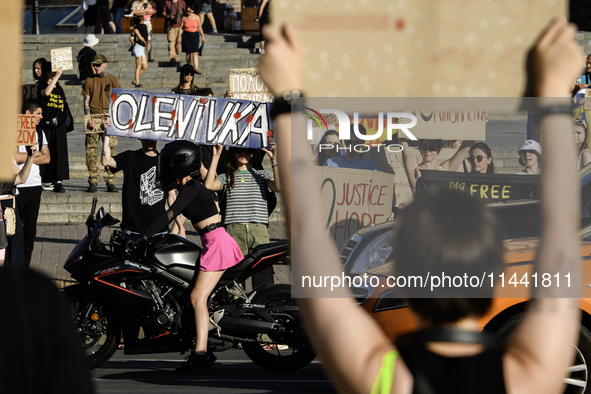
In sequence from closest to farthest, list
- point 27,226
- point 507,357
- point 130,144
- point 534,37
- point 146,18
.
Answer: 1. point 507,357
2. point 534,37
3. point 27,226
4. point 130,144
5. point 146,18

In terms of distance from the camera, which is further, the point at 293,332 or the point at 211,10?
the point at 211,10

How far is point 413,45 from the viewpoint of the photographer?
1.73 m

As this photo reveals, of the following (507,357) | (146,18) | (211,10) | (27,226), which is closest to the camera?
(507,357)

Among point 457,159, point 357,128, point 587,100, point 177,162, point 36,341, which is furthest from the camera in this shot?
point 587,100

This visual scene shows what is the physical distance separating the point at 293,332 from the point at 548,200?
194 inches

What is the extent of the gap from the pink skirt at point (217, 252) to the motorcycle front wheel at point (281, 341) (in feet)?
1.16

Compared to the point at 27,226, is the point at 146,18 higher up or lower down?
higher up

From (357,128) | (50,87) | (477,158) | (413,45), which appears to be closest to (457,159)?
(477,158)

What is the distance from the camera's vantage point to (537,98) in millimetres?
1661

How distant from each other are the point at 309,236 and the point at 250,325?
484 centimetres

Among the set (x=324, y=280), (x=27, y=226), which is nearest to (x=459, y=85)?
(x=324, y=280)

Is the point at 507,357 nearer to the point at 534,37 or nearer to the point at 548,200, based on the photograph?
the point at 548,200

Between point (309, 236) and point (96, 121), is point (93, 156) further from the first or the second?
point (309, 236)

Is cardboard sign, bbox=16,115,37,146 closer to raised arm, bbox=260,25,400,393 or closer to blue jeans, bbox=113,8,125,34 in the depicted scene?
raised arm, bbox=260,25,400,393
